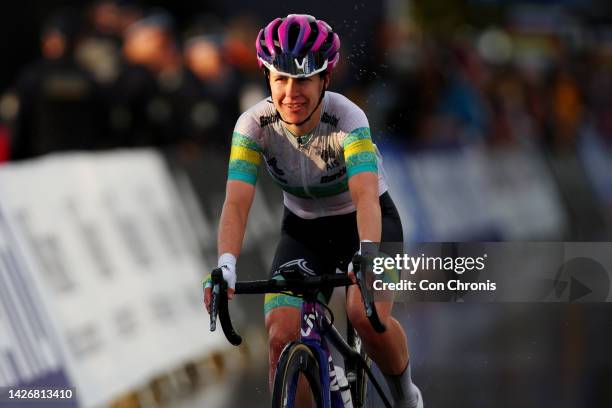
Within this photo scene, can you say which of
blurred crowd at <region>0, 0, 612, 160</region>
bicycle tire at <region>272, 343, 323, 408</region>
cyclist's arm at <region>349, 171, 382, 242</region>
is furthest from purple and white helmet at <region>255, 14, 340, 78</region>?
blurred crowd at <region>0, 0, 612, 160</region>

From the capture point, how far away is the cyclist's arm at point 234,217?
7.80 meters

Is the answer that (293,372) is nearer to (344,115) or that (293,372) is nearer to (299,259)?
(299,259)

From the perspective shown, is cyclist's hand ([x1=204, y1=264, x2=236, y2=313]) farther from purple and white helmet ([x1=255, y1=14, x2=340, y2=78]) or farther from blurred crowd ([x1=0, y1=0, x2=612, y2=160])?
blurred crowd ([x1=0, y1=0, x2=612, y2=160])

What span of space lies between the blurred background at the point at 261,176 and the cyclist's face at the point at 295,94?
79 cm

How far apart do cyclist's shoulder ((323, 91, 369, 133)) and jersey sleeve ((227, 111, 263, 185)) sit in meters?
0.34

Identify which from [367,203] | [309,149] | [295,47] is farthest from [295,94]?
[367,203]

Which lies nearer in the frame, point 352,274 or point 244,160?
point 352,274

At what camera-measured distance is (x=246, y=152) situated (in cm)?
800

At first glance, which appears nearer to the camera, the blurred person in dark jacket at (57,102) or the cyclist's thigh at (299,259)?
the cyclist's thigh at (299,259)

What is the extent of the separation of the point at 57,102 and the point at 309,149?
7078mm

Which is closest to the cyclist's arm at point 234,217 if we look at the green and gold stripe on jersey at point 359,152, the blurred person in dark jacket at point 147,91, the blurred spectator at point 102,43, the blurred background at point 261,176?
the green and gold stripe on jersey at point 359,152

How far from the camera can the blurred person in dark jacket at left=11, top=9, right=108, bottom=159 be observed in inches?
578

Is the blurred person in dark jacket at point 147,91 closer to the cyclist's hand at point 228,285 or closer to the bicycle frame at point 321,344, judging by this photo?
the bicycle frame at point 321,344

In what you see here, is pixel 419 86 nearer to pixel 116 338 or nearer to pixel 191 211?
pixel 191 211
